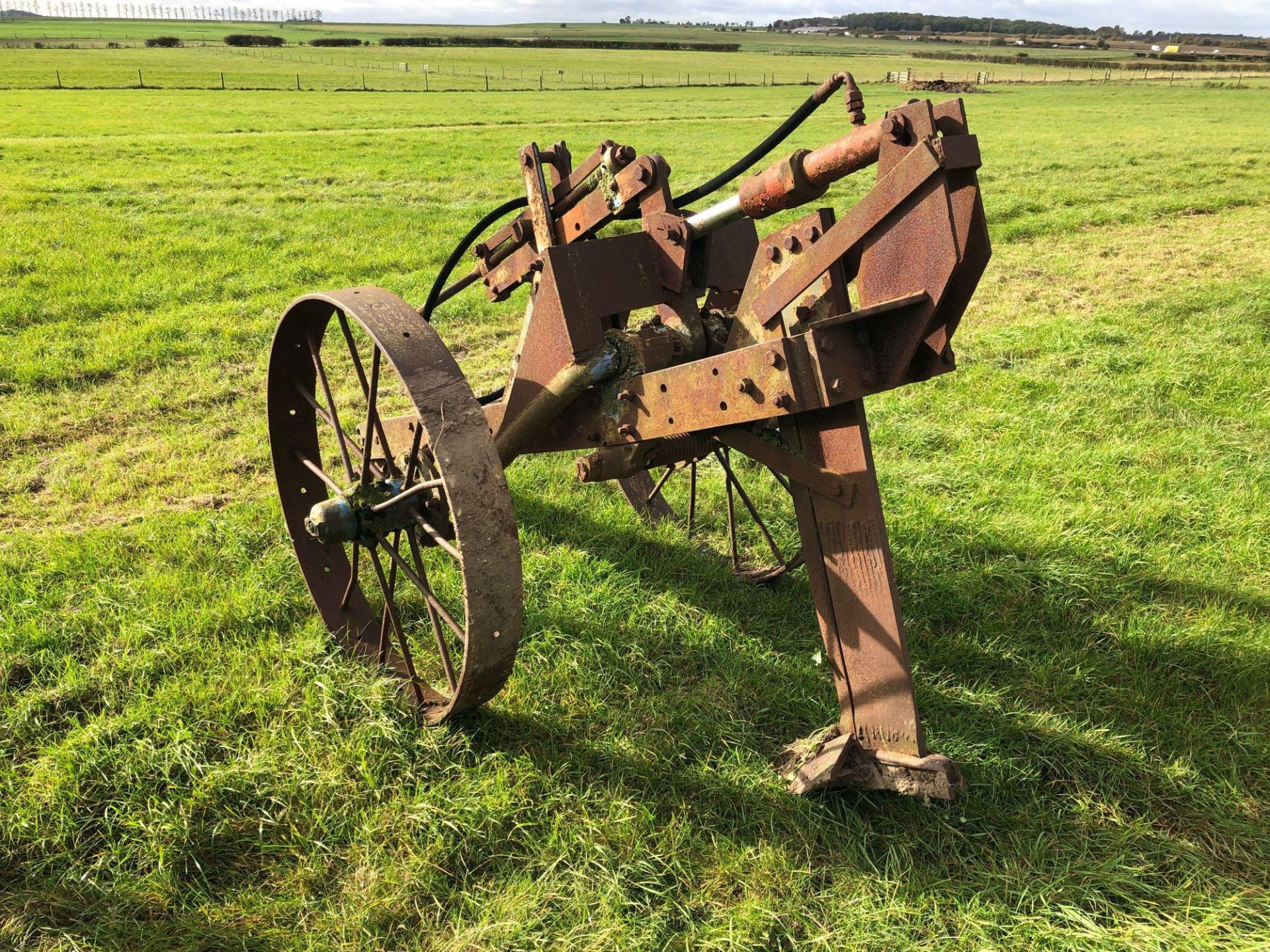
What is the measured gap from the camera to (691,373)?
2.63 meters

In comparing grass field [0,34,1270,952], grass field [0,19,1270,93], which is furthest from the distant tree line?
grass field [0,34,1270,952]

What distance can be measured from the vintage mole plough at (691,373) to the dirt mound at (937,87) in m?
37.2

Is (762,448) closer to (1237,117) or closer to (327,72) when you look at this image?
(1237,117)

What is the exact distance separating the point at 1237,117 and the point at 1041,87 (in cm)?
2186

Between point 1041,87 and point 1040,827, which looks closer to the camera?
point 1040,827

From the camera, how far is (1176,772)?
2.87 m

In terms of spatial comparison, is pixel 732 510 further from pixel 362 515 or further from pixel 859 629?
pixel 362 515

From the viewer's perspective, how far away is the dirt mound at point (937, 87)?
3559 centimetres

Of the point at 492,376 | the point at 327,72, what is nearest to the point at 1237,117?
the point at 492,376

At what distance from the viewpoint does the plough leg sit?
259 centimetres

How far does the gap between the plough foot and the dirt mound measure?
1492 inches

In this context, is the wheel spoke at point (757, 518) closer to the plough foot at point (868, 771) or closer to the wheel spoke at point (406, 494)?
the plough foot at point (868, 771)

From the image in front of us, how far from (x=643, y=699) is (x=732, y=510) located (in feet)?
4.08

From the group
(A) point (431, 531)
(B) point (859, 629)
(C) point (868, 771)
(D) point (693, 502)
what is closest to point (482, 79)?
(D) point (693, 502)
